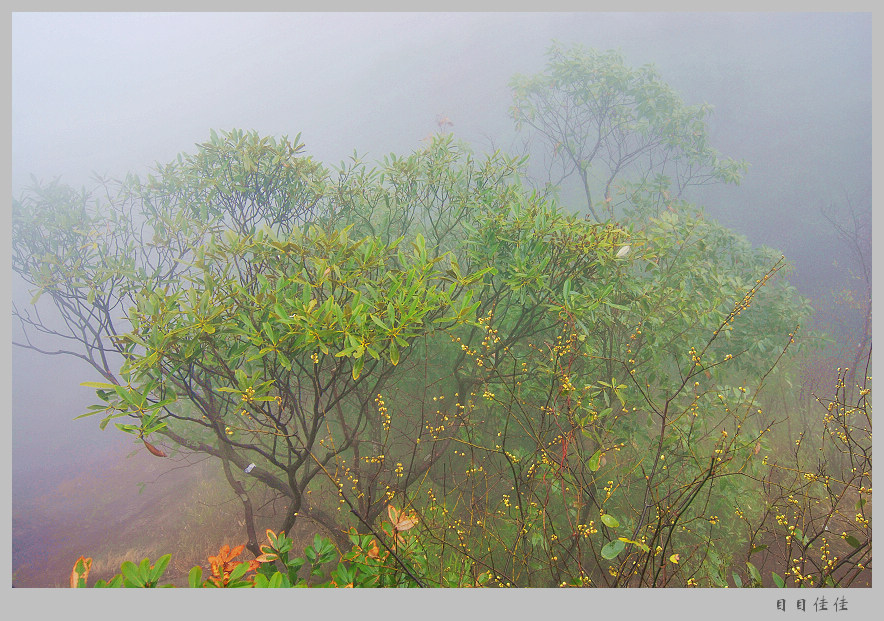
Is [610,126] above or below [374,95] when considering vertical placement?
below

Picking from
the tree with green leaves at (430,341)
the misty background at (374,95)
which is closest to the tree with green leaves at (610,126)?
the misty background at (374,95)

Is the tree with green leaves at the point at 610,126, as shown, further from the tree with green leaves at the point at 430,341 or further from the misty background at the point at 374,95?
the tree with green leaves at the point at 430,341

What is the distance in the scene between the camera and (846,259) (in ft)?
11.4

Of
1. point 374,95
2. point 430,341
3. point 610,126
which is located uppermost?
point 374,95

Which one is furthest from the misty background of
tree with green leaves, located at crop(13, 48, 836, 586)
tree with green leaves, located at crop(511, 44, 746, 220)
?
tree with green leaves, located at crop(13, 48, 836, 586)

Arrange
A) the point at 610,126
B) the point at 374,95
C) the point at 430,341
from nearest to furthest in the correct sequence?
the point at 430,341 < the point at 610,126 < the point at 374,95

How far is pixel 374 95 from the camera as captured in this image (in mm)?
3939

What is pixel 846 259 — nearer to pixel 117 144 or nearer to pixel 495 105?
pixel 495 105

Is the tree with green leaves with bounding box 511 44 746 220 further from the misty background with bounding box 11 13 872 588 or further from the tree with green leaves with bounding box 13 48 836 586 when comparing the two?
the tree with green leaves with bounding box 13 48 836 586

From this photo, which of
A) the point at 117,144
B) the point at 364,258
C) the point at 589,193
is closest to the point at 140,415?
the point at 364,258

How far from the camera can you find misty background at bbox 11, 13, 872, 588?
→ 2.43m

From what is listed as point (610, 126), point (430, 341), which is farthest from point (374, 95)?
point (430, 341)

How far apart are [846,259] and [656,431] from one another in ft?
8.64

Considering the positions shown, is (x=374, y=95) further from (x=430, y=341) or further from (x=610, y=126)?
(x=430, y=341)
